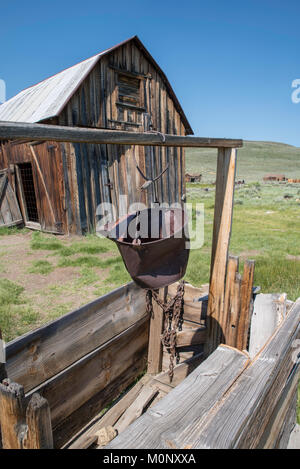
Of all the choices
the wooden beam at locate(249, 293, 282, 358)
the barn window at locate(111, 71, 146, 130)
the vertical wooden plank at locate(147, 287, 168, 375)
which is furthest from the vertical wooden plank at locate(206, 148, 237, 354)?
the barn window at locate(111, 71, 146, 130)

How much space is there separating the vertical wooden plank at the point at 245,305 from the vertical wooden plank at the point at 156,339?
82 centimetres

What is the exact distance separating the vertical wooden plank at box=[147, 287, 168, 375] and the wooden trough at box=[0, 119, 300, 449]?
1 centimetres

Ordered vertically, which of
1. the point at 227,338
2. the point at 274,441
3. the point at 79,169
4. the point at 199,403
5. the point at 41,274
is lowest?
the point at 41,274

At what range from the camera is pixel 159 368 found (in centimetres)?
333

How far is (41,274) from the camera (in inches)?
258

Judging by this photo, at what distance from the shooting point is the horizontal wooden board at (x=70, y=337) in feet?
6.79

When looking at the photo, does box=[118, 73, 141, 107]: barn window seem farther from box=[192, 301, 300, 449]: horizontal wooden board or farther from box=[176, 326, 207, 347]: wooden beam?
box=[192, 301, 300, 449]: horizontal wooden board

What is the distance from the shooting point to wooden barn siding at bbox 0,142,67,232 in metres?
9.14

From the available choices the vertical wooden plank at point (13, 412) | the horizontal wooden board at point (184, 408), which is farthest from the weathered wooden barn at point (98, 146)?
the vertical wooden plank at point (13, 412)

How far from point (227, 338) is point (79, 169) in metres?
7.35

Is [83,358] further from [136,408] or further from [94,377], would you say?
[136,408]

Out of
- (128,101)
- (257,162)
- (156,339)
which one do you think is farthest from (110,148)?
(257,162)
